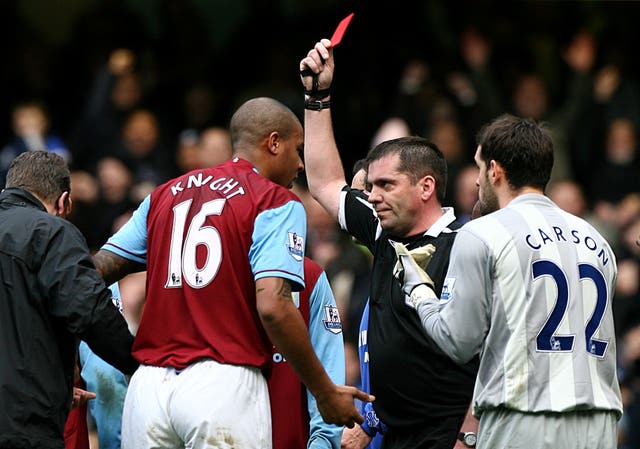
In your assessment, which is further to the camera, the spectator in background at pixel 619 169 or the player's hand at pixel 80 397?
the spectator in background at pixel 619 169

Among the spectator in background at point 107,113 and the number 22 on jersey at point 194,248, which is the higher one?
the spectator in background at point 107,113

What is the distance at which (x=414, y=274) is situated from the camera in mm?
6137

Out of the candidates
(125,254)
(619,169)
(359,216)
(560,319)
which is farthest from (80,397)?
(619,169)

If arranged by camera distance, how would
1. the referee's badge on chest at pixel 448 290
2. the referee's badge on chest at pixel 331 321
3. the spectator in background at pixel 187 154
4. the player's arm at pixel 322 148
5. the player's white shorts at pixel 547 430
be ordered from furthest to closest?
1. the spectator in background at pixel 187 154
2. the player's arm at pixel 322 148
3. the referee's badge on chest at pixel 331 321
4. the referee's badge on chest at pixel 448 290
5. the player's white shorts at pixel 547 430

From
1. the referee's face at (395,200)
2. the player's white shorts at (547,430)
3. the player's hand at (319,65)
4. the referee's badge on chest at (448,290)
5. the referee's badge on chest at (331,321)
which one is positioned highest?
the player's hand at (319,65)

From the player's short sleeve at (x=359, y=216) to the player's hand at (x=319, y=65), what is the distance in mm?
622

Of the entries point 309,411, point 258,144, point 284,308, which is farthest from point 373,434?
point 258,144

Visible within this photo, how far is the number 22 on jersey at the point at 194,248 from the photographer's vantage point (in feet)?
20.0

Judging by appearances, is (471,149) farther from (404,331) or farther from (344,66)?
(404,331)

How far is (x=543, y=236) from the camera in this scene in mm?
5812

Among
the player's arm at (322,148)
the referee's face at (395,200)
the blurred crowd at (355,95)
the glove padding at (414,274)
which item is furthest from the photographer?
the blurred crowd at (355,95)

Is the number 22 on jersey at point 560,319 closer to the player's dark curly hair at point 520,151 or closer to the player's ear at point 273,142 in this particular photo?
the player's dark curly hair at point 520,151

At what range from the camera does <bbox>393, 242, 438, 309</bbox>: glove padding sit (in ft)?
19.9

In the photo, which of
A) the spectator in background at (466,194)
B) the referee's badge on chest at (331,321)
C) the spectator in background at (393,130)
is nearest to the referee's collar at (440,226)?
the referee's badge on chest at (331,321)
